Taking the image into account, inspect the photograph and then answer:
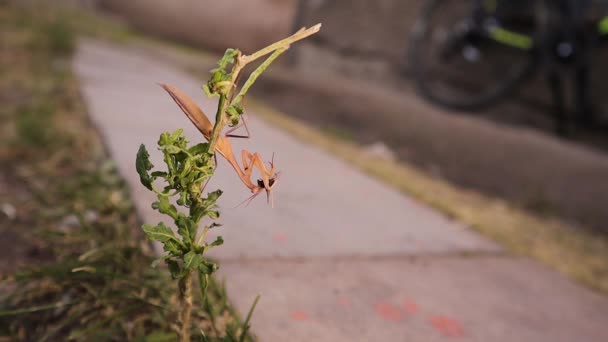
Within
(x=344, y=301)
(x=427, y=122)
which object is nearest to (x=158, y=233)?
(x=344, y=301)

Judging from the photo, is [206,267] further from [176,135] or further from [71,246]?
Answer: [71,246]

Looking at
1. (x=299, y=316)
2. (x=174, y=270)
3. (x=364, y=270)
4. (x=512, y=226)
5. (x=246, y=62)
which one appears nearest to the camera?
(x=246, y=62)

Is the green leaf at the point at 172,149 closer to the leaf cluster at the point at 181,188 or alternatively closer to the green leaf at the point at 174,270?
the leaf cluster at the point at 181,188

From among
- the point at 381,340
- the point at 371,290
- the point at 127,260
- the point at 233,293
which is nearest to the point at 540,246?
the point at 371,290

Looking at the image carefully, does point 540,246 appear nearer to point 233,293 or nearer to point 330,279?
point 330,279

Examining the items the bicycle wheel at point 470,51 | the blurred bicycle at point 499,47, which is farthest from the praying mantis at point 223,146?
the bicycle wheel at point 470,51

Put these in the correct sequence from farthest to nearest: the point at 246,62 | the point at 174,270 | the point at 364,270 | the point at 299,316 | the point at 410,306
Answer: the point at 364,270 → the point at 410,306 → the point at 299,316 → the point at 174,270 → the point at 246,62
